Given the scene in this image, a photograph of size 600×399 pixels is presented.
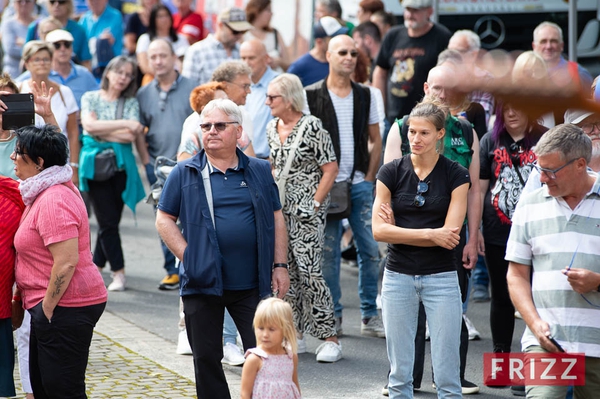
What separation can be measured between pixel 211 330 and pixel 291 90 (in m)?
2.25

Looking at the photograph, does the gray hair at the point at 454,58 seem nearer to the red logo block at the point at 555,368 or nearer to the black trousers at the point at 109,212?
the red logo block at the point at 555,368

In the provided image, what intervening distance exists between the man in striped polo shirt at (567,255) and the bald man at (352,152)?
10.5 feet

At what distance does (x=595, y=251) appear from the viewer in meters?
3.83

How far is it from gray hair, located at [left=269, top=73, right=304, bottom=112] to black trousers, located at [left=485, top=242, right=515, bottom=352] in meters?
1.70

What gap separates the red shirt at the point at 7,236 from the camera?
15.1 feet

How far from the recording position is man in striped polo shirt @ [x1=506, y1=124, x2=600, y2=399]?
3826mm

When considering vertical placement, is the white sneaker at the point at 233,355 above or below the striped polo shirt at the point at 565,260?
below

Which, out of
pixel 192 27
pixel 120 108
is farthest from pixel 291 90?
pixel 192 27

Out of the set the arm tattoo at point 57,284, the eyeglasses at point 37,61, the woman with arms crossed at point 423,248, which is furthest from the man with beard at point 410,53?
the arm tattoo at point 57,284

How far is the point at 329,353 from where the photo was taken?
253 inches

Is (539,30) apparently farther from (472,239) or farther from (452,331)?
(452,331)

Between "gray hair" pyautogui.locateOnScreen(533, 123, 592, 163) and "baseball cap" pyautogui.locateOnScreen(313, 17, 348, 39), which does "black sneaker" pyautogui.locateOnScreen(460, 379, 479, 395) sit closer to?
"gray hair" pyautogui.locateOnScreen(533, 123, 592, 163)

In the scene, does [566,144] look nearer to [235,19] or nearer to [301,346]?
[301,346]

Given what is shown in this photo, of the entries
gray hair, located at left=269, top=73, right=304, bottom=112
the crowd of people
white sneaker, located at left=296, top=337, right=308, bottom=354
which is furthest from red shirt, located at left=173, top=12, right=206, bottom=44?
white sneaker, located at left=296, top=337, right=308, bottom=354
